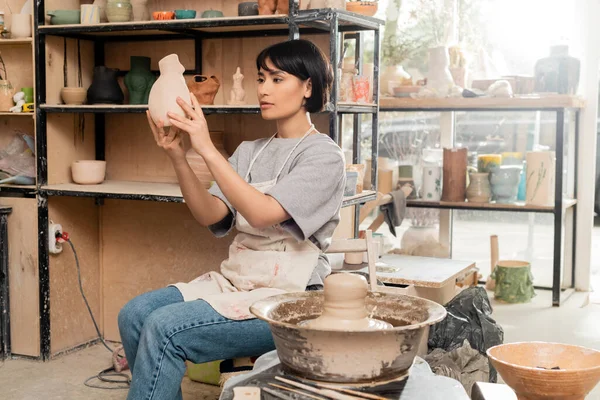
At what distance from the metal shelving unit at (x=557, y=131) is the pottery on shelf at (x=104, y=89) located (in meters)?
1.87

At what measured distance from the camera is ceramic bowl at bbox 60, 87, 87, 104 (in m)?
3.65

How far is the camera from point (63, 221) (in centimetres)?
377

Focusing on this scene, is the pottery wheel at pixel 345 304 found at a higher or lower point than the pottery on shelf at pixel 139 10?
lower

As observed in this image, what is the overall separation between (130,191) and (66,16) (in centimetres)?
86

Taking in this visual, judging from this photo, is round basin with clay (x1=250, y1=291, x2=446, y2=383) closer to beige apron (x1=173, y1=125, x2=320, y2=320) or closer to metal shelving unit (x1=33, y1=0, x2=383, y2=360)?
beige apron (x1=173, y1=125, x2=320, y2=320)

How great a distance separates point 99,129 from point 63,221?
0.51m

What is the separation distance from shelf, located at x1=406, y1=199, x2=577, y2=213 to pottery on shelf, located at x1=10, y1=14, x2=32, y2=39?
8.16 ft

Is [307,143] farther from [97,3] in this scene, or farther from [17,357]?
[17,357]

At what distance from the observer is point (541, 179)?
4.78 meters

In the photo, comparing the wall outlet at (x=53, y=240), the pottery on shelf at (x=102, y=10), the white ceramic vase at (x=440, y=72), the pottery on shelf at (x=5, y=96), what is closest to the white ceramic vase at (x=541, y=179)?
the white ceramic vase at (x=440, y=72)

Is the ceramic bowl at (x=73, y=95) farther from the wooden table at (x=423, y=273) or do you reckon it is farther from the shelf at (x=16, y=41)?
the wooden table at (x=423, y=273)

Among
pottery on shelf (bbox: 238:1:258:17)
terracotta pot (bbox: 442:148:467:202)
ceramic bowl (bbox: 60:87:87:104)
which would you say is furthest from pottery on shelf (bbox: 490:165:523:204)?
ceramic bowl (bbox: 60:87:87:104)

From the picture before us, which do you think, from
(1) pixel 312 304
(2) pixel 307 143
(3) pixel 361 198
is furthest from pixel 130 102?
(1) pixel 312 304

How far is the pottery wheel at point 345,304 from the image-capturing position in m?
1.58
